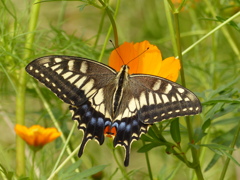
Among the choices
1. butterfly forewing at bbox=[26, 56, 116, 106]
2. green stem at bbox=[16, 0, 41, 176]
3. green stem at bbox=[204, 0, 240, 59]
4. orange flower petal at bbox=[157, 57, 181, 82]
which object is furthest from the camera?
green stem at bbox=[204, 0, 240, 59]

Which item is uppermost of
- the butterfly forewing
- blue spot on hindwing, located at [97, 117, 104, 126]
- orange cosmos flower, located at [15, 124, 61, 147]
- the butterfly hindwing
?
the butterfly forewing

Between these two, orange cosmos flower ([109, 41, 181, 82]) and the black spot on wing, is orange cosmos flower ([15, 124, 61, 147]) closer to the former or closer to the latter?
the black spot on wing

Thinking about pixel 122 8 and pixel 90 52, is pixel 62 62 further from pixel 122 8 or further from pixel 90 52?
pixel 122 8

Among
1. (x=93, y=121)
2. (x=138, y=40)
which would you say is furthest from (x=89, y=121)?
(x=138, y=40)

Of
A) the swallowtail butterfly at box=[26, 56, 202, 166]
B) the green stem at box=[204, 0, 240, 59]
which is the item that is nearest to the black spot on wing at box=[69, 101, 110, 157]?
the swallowtail butterfly at box=[26, 56, 202, 166]

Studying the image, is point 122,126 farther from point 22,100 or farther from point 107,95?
point 22,100

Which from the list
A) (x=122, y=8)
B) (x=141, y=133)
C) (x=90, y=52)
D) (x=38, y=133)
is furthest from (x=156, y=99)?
(x=122, y=8)
